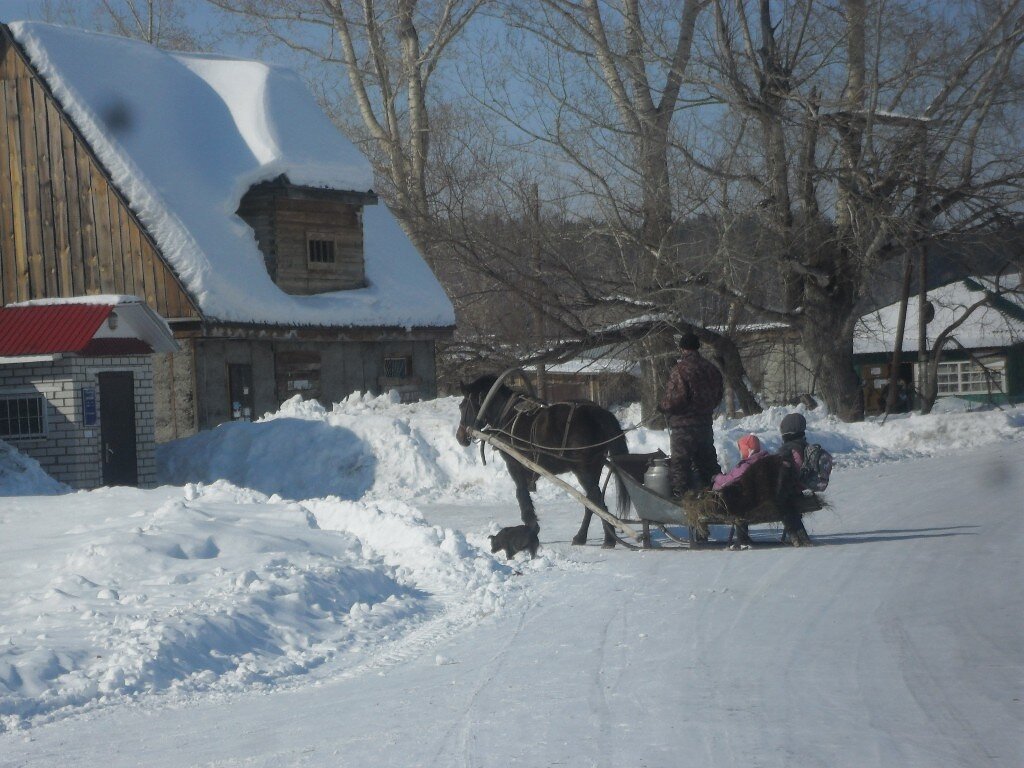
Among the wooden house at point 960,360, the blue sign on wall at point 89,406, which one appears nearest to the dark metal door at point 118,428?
the blue sign on wall at point 89,406

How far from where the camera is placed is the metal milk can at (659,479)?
1172 cm

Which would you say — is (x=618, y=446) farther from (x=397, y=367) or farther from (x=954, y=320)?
(x=954, y=320)

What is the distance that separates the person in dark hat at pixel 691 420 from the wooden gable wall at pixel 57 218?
1493 cm

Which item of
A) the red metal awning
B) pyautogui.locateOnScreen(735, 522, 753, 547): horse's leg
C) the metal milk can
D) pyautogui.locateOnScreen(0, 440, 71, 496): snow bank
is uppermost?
the red metal awning

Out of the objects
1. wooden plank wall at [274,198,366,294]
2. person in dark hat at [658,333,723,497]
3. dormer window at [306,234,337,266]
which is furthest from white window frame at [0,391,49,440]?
person in dark hat at [658,333,723,497]

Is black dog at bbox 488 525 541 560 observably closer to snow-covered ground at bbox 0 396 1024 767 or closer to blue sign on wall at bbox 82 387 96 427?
snow-covered ground at bbox 0 396 1024 767

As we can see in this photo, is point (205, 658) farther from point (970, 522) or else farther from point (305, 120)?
point (305, 120)

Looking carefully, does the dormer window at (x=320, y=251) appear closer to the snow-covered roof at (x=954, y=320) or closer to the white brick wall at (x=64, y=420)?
the white brick wall at (x=64, y=420)

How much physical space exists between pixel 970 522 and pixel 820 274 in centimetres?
1349

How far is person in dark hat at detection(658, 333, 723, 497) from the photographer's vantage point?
11.7m

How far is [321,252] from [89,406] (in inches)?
354

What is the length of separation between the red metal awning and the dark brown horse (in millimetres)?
9435

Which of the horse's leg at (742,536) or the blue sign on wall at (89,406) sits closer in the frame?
the horse's leg at (742,536)

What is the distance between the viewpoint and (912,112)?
23.8 m
